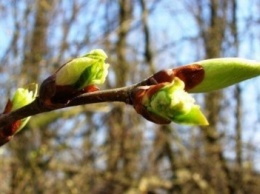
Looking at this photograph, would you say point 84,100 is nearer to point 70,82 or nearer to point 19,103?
point 70,82

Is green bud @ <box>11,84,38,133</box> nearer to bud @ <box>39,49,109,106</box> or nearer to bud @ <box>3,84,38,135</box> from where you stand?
bud @ <box>3,84,38,135</box>

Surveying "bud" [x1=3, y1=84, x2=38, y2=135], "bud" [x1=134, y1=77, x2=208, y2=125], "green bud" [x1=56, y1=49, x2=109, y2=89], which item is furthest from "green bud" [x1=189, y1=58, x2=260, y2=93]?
"bud" [x1=3, y1=84, x2=38, y2=135]

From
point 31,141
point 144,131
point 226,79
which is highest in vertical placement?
point 226,79

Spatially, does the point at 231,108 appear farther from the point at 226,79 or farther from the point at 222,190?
the point at 226,79

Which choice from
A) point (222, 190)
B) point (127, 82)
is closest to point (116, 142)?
point (127, 82)

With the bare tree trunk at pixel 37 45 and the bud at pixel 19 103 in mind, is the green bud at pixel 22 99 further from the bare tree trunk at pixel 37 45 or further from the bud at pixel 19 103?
the bare tree trunk at pixel 37 45

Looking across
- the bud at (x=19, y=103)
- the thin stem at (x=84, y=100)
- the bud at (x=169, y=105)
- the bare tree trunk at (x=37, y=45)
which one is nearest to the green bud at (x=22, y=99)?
the bud at (x=19, y=103)
